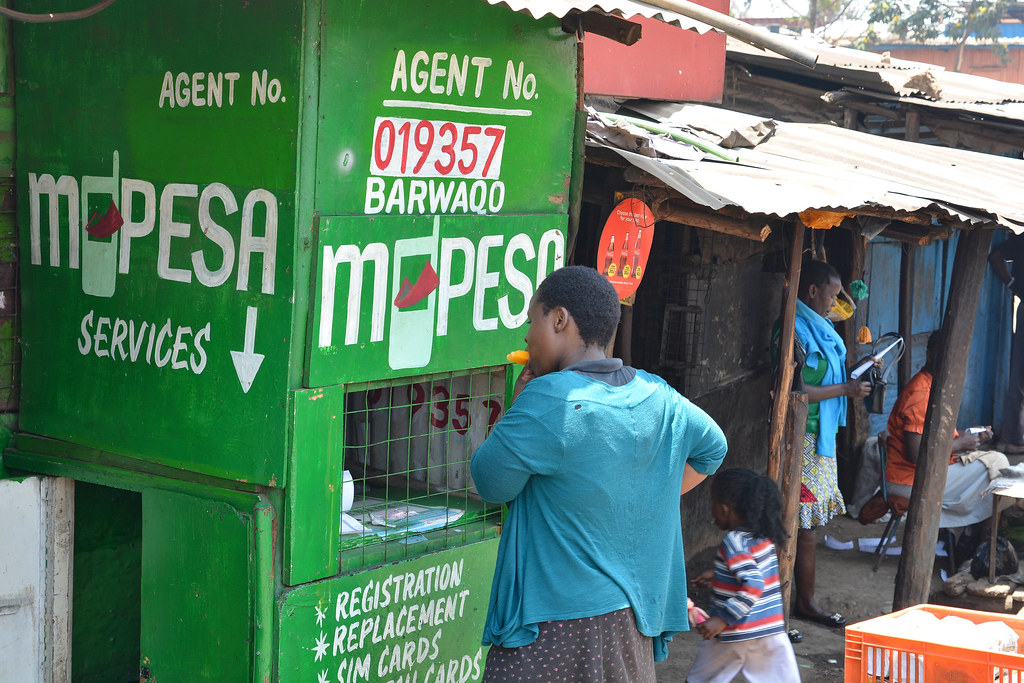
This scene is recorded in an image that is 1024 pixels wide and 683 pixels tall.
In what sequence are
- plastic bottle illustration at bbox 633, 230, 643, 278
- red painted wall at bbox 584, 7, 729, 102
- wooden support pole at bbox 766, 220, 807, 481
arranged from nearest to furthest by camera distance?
plastic bottle illustration at bbox 633, 230, 643, 278
wooden support pole at bbox 766, 220, 807, 481
red painted wall at bbox 584, 7, 729, 102

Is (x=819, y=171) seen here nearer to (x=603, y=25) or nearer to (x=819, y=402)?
(x=819, y=402)

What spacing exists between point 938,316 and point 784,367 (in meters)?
5.59

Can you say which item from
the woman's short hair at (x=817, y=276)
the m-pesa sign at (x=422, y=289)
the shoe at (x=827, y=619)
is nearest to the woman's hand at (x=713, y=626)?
the m-pesa sign at (x=422, y=289)

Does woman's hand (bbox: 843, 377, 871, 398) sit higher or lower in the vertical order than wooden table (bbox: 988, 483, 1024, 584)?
higher

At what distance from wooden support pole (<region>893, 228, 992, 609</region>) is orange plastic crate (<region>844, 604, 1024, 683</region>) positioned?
5.39 feet

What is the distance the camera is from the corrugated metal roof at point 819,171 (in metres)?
4.02

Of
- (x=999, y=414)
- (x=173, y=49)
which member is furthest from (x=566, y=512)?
(x=999, y=414)

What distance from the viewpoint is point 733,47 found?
8.69m

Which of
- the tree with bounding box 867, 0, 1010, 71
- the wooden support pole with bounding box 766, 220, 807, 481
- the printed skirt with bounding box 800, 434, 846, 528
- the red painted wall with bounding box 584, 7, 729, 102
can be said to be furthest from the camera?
the tree with bounding box 867, 0, 1010, 71

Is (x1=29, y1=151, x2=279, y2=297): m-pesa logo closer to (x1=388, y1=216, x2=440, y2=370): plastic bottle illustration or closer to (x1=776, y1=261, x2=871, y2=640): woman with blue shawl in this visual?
(x1=388, y1=216, x2=440, y2=370): plastic bottle illustration

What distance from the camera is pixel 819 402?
5.65 meters

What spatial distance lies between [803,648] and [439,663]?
2528 mm

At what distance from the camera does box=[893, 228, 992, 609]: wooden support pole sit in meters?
5.44

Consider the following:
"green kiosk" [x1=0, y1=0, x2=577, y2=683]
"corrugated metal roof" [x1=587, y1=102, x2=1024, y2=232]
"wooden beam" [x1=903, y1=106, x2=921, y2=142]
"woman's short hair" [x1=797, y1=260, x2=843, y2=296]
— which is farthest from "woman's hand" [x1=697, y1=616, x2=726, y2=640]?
"wooden beam" [x1=903, y1=106, x2=921, y2=142]
